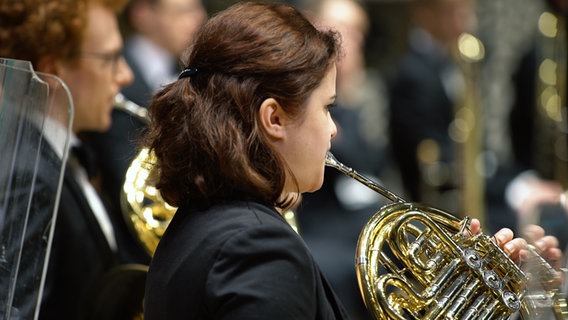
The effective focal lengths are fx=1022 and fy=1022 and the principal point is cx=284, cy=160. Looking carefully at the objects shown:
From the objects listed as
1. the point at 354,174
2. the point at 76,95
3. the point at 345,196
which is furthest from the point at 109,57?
the point at 345,196

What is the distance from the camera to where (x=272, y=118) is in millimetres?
1669

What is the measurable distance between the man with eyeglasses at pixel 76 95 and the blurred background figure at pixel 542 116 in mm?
1794

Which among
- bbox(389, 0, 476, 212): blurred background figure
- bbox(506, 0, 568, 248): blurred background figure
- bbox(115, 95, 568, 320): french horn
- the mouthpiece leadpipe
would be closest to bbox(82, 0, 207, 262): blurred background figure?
bbox(389, 0, 476, 212): blurred background figure

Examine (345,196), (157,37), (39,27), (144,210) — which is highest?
(39,27)

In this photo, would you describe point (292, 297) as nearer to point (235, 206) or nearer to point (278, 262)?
point (278, 262)

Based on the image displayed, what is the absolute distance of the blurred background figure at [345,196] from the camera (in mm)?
4000

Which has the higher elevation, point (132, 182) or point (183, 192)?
point (183, 192)

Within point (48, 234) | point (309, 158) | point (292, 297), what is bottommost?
point (48, 234)

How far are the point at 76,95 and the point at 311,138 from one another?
113 centimetres

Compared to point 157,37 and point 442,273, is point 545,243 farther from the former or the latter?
point 157,37

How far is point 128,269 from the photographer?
2.33 meters

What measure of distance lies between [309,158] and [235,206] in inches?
6.4

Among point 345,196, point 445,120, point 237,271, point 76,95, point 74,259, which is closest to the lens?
point 237,271

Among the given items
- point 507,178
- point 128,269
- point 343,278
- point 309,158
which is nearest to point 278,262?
point 309,158
